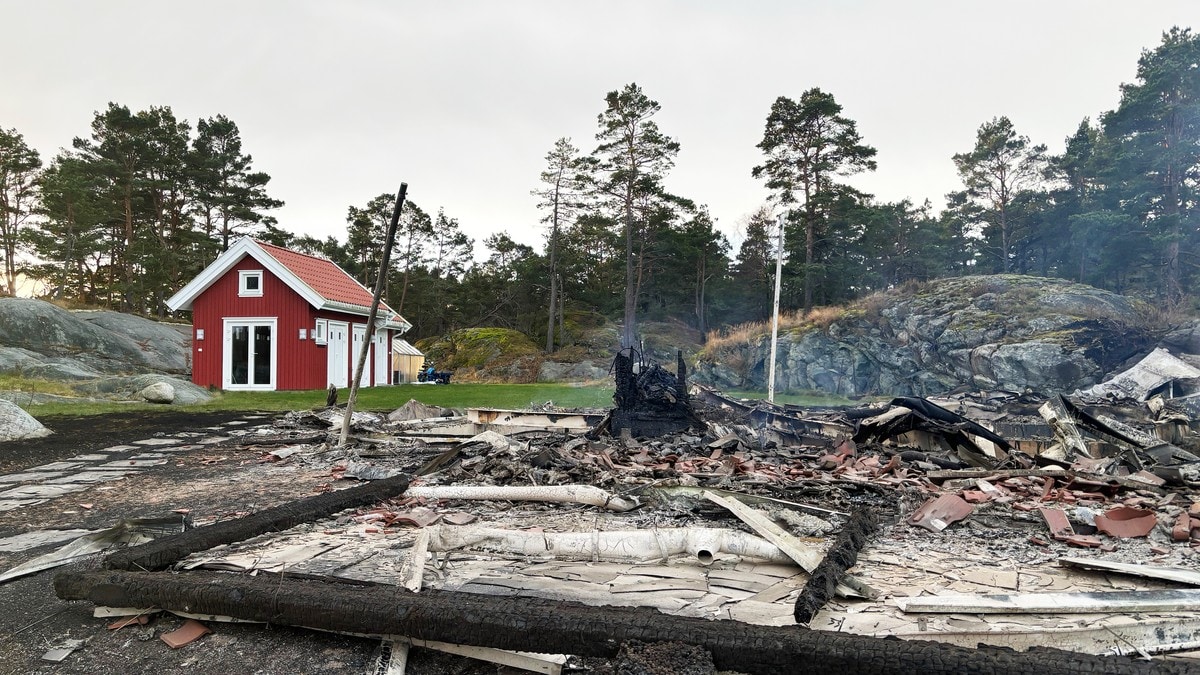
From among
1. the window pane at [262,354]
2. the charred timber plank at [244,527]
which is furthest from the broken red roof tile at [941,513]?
the window pane at [262,354]

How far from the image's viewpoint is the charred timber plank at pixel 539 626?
1.86 meters

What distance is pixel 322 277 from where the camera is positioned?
Result: 74.8ft

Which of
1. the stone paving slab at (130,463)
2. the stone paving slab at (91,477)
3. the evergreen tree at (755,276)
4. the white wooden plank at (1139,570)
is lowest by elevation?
the stone paving slab at (130,463)

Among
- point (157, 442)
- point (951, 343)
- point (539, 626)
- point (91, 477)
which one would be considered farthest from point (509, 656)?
point (951, 343)

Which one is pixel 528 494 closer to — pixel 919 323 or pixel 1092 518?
pixel 1092 518

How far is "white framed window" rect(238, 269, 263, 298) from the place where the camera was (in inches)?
802

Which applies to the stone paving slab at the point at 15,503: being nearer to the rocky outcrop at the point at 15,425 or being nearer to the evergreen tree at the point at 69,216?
the rocky outcrop at the point at 15,425

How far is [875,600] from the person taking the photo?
271cm

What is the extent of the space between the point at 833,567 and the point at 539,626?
4.95ft

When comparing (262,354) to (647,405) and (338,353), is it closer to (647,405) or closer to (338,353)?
(338,353)

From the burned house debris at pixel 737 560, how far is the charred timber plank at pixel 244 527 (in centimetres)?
2

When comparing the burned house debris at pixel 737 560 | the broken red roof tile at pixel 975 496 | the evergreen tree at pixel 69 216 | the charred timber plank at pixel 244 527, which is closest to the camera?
the burned house debris at pixel 737 560

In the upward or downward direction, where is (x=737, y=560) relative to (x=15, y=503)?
upward

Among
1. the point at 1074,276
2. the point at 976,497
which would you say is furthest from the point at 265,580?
the point at 1074,276
